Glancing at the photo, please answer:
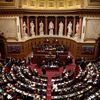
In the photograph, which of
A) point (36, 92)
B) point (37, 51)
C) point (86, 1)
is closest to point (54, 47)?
point (37, 51)

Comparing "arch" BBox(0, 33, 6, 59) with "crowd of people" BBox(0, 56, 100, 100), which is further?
"arch" BBox(0, 33, 6, 59)

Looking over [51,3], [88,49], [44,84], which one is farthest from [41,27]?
[44,84]

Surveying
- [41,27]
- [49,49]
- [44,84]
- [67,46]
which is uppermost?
[41,27]

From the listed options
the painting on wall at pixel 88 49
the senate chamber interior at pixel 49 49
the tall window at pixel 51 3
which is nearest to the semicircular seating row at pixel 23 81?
the senate chamber interior at pixel 49 49

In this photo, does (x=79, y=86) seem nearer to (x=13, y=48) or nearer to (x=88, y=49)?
(x=88, y=49)

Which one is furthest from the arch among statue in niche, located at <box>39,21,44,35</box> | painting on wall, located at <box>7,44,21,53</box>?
statue in niche, located at <box>39,21,44,35</box>

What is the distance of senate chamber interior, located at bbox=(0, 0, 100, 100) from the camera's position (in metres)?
28.0

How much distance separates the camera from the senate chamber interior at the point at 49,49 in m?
28.0

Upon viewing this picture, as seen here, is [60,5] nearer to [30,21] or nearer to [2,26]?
[30,21]

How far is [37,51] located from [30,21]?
7.19 metres

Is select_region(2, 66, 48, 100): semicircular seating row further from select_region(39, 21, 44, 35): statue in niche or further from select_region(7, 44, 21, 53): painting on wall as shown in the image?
select_region(39, 21, 44, 35): statue in niche

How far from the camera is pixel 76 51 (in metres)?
39.8

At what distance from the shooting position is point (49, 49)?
38438mm

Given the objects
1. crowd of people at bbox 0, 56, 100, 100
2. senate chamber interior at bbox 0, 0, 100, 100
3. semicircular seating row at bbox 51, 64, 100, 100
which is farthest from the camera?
senate chamber interior at bbox 0, 0, 100, 100
